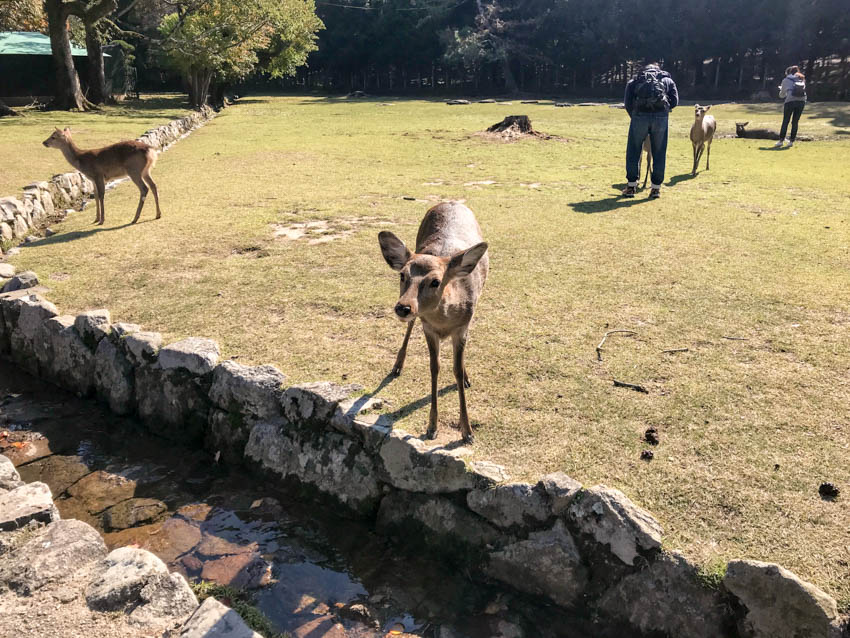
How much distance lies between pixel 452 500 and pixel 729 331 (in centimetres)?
300

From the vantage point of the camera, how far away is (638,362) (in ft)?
15.8

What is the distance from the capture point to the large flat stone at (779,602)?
106 inches

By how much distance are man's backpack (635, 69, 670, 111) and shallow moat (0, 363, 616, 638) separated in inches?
326

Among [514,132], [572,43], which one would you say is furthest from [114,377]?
[572,43]

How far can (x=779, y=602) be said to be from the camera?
2744 millimetres

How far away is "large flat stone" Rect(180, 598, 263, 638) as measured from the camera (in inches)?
111

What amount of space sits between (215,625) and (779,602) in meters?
2.41

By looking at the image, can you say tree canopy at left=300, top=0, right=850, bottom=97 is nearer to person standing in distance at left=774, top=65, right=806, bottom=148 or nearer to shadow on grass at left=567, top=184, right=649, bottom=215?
person standing in distance at left=774, top=65, right=806, bottom=148

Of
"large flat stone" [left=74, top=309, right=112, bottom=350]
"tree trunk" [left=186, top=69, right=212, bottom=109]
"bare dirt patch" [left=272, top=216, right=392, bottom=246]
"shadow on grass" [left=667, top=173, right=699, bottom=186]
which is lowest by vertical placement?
"large flat stone" [left=74, top=309, right=112, bottom=350]

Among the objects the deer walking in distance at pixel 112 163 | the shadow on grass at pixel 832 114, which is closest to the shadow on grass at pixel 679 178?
the deer walking in distance at pixel 112 163

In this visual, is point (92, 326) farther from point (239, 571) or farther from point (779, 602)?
point (779, 602)

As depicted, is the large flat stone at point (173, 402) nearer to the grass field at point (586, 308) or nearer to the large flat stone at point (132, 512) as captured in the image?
the grass field at point (586, 308)

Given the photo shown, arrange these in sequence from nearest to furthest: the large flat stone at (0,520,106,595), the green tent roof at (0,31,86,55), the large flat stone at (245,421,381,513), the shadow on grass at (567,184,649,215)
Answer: the large flat stone at (0,520,106,595) < the large flat stone at (245,421,381,513) < the shadow on grass at (567,184,649,215) < the green tent roof at (0,31,86,55)

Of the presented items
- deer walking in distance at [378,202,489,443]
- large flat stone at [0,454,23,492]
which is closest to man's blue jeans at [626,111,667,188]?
deer walking in distance at [378,202,489,443]
